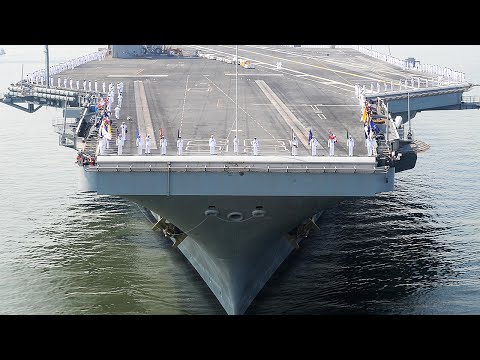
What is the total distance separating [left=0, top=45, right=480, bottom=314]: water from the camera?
105 ft

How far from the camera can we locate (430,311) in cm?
3100

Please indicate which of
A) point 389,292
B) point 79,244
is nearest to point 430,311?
point 389,292

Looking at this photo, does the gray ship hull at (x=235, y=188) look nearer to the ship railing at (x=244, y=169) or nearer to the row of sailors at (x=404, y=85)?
the ship railing at (x=244, y=169)

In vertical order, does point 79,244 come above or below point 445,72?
below

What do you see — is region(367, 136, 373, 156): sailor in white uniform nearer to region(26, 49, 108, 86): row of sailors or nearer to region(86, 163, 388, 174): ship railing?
region(86, 163, 388, 174): ship railing

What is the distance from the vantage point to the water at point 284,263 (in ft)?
105

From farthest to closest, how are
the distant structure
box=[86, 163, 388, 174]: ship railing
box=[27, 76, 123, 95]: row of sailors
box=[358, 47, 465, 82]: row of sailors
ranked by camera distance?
the distant structure
box=[358, 47, 465, 82]: row of sailors
box=[27, 76, 123, 95]: row of sailors
box=[86, 163, 388, 174]: ship railing

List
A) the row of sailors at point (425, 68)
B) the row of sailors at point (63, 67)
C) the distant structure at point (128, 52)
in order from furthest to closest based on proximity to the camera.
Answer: the distant structure at point (128, 52), the row of sailors at point (63, 67), the row of sailors at point (425, 68)

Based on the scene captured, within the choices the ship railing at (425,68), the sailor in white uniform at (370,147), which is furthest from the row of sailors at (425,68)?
the sailor in white uniform at (370,147)

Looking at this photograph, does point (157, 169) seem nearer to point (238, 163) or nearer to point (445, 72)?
point (238, 163)

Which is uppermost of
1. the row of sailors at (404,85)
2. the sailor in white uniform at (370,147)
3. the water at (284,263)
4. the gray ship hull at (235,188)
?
the row of sailors at (404,85)

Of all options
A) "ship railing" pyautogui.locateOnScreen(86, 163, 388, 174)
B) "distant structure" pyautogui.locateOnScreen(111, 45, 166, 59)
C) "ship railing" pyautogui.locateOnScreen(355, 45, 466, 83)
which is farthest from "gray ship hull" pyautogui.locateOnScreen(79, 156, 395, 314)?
"distant structure" pyautogui.locateOnScreen(111, 45, 166, 59)

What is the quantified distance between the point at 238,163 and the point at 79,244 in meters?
15.9
